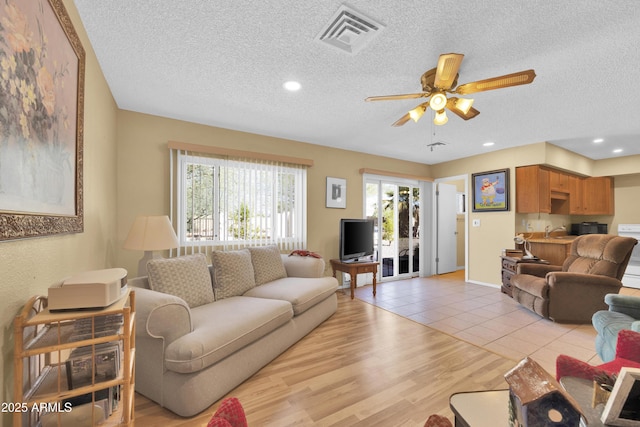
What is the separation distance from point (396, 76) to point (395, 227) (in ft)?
12.1

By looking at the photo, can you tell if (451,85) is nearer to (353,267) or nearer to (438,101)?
(438,101)

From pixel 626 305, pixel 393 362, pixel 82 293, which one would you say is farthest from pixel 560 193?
pixel 82 293

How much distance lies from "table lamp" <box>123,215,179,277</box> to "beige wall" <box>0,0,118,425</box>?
0.74 ft

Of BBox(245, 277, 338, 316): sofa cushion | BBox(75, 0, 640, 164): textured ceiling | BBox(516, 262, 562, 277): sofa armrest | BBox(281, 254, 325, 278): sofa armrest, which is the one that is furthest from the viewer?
BBox(516, 262, 562, 277): sofa armrest

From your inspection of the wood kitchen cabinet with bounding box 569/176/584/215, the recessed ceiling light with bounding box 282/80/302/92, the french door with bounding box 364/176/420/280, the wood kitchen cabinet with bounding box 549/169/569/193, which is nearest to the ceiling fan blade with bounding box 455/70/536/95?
the recessed ceiling light with bounding box 282/80/302/92

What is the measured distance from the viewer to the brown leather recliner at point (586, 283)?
3027mm

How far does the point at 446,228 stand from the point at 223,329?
5.49 meters

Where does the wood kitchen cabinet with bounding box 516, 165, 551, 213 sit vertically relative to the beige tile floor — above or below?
above

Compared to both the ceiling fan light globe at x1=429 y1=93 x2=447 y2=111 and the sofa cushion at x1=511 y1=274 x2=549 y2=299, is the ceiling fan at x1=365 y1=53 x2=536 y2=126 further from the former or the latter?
the sofa cushion at x1=511 y1=274 x2=549 y2=299

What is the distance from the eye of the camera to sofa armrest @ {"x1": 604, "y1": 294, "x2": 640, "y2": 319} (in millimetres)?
2086

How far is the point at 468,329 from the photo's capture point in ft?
9.83

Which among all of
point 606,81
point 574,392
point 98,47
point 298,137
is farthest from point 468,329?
point 98,47

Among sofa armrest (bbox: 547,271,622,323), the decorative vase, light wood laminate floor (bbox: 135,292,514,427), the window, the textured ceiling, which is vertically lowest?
light wood laminate floor (bbox: 135,292,514,427)

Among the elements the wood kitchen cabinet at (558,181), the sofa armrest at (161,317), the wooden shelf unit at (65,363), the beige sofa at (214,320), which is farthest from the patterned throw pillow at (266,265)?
the wood kitchen cabinet at (558,181)
